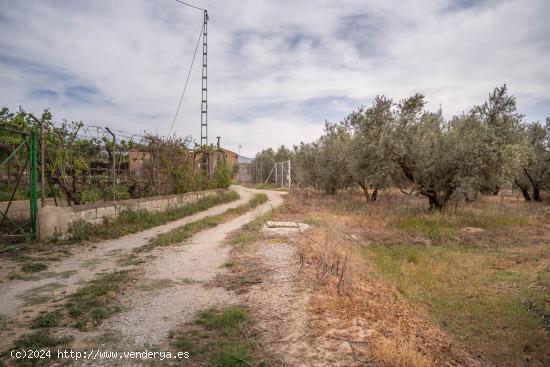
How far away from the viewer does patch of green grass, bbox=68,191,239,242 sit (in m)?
8.96

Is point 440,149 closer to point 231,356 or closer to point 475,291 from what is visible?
point 475,291

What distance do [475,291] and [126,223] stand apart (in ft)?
29.7

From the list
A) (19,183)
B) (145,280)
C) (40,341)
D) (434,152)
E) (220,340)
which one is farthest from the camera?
(434,152)

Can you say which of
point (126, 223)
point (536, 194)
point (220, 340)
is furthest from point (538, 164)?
point (220, 340)

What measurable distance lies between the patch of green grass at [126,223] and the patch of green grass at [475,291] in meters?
6.46

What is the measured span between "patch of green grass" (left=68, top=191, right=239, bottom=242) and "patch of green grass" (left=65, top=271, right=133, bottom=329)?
3348 millimetres

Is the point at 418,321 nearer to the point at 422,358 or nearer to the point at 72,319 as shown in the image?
the point at 422,358

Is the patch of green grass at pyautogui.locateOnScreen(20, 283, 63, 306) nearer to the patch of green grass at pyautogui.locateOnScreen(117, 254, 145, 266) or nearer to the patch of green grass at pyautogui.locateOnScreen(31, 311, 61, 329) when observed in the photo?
the patch of green grass at pyautogui.locateOnScreen(31, 311, 61, 329)

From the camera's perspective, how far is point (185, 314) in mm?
4637

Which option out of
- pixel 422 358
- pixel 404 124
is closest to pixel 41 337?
pixel 422 358

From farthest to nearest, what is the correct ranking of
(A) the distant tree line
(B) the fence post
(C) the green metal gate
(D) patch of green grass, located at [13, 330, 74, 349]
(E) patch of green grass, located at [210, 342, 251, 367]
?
(A) the distant tree line → (B) the fence post → (C) the green metal gate → (D) patch of green grass, located at [13, 330, 74, 349] → (E) patch of green grass, located at [210, 342, 251, 367]

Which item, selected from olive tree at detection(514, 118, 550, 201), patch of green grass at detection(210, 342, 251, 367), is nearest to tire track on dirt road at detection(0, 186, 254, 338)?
patch of green grass at detection(210, 342, 251, 367)

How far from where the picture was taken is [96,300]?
4930 mm

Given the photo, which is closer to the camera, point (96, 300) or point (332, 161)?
point (96, 300)
